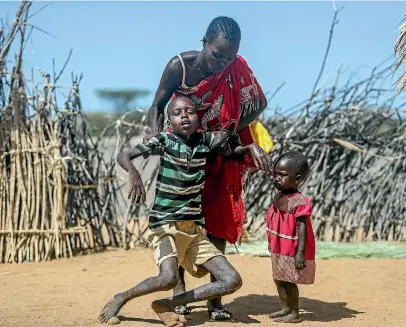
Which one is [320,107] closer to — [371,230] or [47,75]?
[371,230]

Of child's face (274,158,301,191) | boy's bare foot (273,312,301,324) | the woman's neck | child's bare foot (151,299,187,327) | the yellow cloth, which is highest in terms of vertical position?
the woman's neck

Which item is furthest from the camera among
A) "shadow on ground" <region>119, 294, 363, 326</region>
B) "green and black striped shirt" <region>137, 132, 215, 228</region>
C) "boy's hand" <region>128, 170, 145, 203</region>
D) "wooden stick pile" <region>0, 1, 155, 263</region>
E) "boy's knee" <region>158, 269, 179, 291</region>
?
"wooden stick pile" <region>0, 1, 155, 263</region>

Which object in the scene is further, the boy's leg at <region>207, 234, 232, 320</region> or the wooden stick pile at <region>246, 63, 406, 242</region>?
the wooden stick pile at <region>246, 63, 406, 242</region>

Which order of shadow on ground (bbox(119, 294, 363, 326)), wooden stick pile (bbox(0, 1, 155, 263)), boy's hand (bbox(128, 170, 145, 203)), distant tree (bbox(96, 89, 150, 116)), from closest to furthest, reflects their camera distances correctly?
boy's hand (bbox(128, 170, 145, 203)), shadow on ground (bbox(119, 294, 363, 326)), wooden stick pile (bbox(0, 1, 155, 263)), distant tree (bbox(96, 89, 150, 116))

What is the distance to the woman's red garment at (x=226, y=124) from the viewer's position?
4266mm

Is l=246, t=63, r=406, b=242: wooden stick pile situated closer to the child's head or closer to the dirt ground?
the dirt ground

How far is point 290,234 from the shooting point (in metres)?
4.16

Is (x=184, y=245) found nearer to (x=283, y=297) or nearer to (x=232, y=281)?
(x=232, y=281)

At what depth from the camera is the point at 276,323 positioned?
4223 millimetres

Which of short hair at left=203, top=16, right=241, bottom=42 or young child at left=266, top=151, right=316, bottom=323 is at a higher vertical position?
short hair at left=203, top=16, right=241, bottom=42

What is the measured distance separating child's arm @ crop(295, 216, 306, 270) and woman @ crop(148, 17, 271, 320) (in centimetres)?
39

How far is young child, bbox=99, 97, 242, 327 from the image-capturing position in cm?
392

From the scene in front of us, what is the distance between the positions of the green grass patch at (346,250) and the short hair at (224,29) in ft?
12.2

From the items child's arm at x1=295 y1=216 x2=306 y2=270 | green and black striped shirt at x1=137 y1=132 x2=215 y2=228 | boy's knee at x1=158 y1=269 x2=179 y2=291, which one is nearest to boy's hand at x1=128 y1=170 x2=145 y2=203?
green and black striped shirt at x1=137 y1=132 x2=215 y2=228
